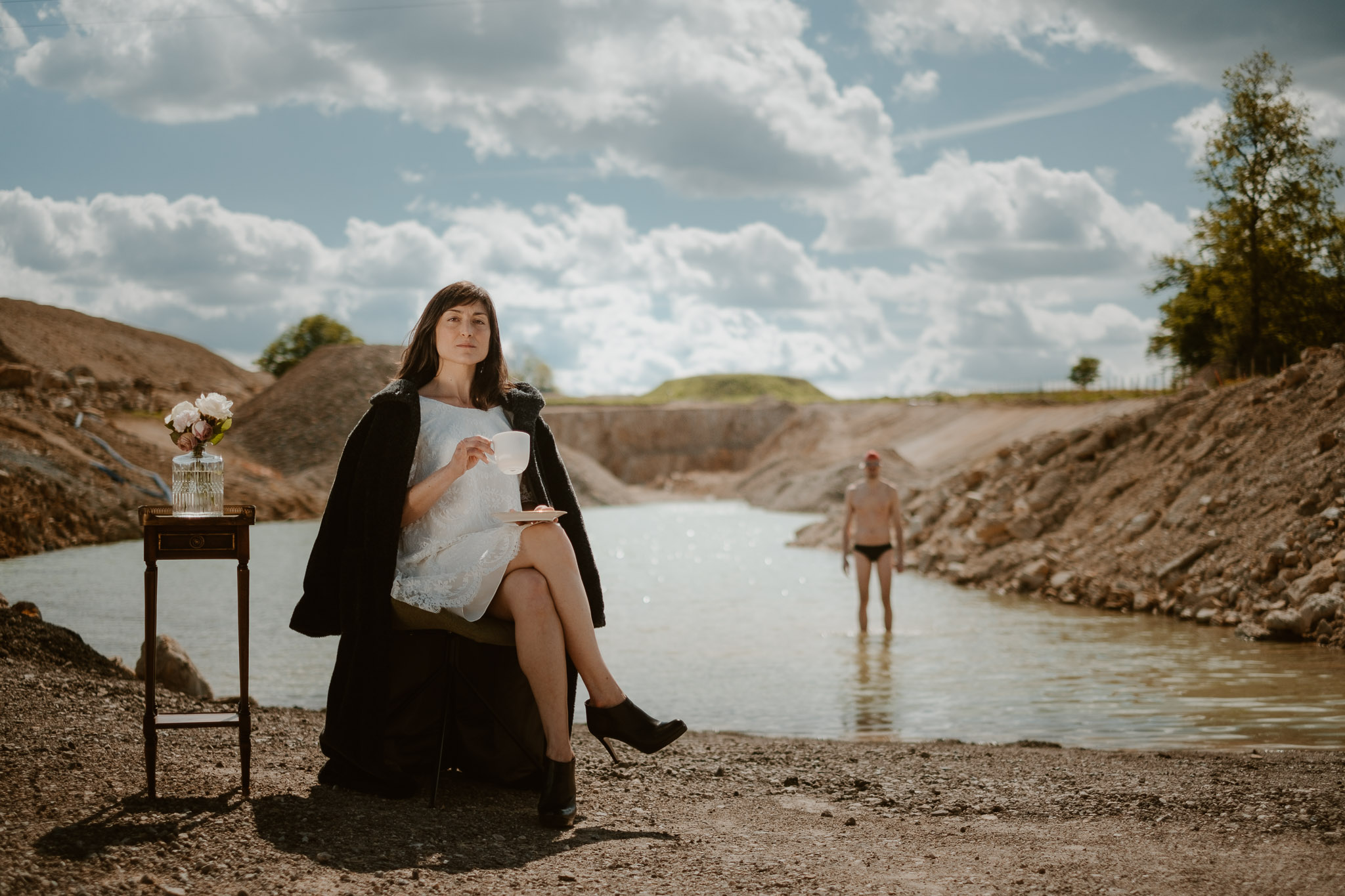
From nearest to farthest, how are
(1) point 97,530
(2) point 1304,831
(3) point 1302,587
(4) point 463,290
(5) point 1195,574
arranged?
(2) point 1304,831 < (4) point 463,290 < (3) point 1302,587 < (5) point 1195,574 < (1) point 97,530

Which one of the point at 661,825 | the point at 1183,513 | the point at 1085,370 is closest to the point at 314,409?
the point at 1183,513

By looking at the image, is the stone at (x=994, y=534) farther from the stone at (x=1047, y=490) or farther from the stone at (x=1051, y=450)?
the stone at (x=1051, y=450)

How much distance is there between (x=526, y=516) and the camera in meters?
3.99

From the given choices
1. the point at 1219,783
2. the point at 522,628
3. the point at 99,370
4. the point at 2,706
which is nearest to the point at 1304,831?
the point at 1219,783

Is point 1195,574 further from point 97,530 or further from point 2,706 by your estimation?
point 97,530

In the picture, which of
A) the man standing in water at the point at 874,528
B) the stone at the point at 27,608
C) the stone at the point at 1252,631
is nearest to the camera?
the stone at the point at 27,608

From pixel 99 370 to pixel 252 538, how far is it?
42.1 metres

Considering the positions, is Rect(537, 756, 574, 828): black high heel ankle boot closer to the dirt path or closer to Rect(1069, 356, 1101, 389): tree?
the dirt path

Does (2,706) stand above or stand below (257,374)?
below

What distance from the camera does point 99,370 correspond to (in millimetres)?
60031

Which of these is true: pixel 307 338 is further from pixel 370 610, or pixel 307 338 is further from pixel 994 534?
pixel 370 610

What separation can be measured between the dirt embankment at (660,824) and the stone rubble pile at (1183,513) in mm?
7240

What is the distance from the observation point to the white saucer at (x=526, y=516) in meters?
3.99

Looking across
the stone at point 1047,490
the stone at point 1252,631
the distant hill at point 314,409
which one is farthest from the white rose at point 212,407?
the distant hill at point 314,409
